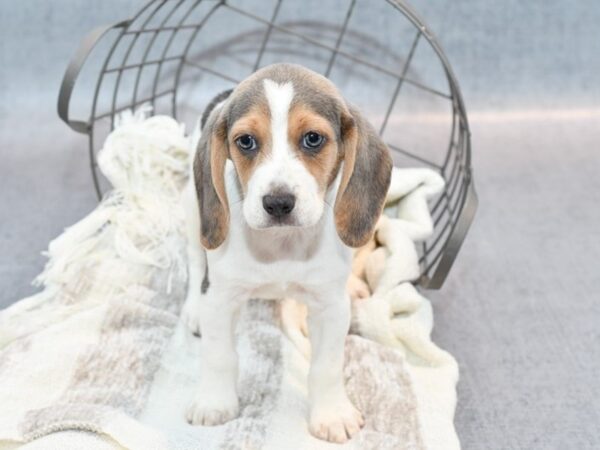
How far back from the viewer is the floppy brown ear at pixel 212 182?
2.08 meters

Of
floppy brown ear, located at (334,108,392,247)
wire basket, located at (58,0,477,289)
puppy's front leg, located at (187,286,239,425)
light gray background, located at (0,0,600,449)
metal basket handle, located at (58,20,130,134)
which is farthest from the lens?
wire basket, located at (58,0,477,289)

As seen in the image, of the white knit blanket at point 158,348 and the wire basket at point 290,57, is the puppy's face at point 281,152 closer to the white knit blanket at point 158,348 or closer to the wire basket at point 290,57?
the white knit blanket at point 158,348

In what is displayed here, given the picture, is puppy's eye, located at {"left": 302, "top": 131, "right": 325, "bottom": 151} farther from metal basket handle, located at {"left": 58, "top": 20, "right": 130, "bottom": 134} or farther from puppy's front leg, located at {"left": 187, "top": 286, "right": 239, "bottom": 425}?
metal basket handle, located at {"left": 58, "top": 20, "right": 130, "bottom": 134}

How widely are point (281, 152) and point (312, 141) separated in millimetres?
88

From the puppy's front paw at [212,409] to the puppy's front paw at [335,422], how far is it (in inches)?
8.7

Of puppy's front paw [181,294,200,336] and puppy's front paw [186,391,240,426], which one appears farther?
puppy's front paw [181,294,200,336]

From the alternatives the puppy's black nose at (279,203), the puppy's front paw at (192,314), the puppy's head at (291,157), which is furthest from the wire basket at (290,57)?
the puppy's black nose at (279,203)

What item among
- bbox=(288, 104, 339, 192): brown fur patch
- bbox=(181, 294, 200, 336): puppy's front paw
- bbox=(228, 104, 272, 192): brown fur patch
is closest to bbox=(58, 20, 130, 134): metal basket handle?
bbox=(181, 294, 200, 336): puppy's front paw

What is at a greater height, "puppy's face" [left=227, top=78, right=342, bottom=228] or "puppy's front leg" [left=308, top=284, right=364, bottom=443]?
"puppy's face" [left=227, top=78, right=342, bottom=228]

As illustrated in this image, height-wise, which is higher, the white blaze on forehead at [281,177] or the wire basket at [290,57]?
the white blaze on forehead at [281,177]

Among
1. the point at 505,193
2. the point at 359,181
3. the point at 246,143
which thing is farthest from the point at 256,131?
the point at 505,193

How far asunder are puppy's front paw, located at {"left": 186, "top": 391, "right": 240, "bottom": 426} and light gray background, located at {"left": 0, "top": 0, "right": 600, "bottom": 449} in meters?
0.67

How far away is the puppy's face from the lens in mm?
1900

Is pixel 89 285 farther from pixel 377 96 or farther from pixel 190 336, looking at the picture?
pixel 377 96
